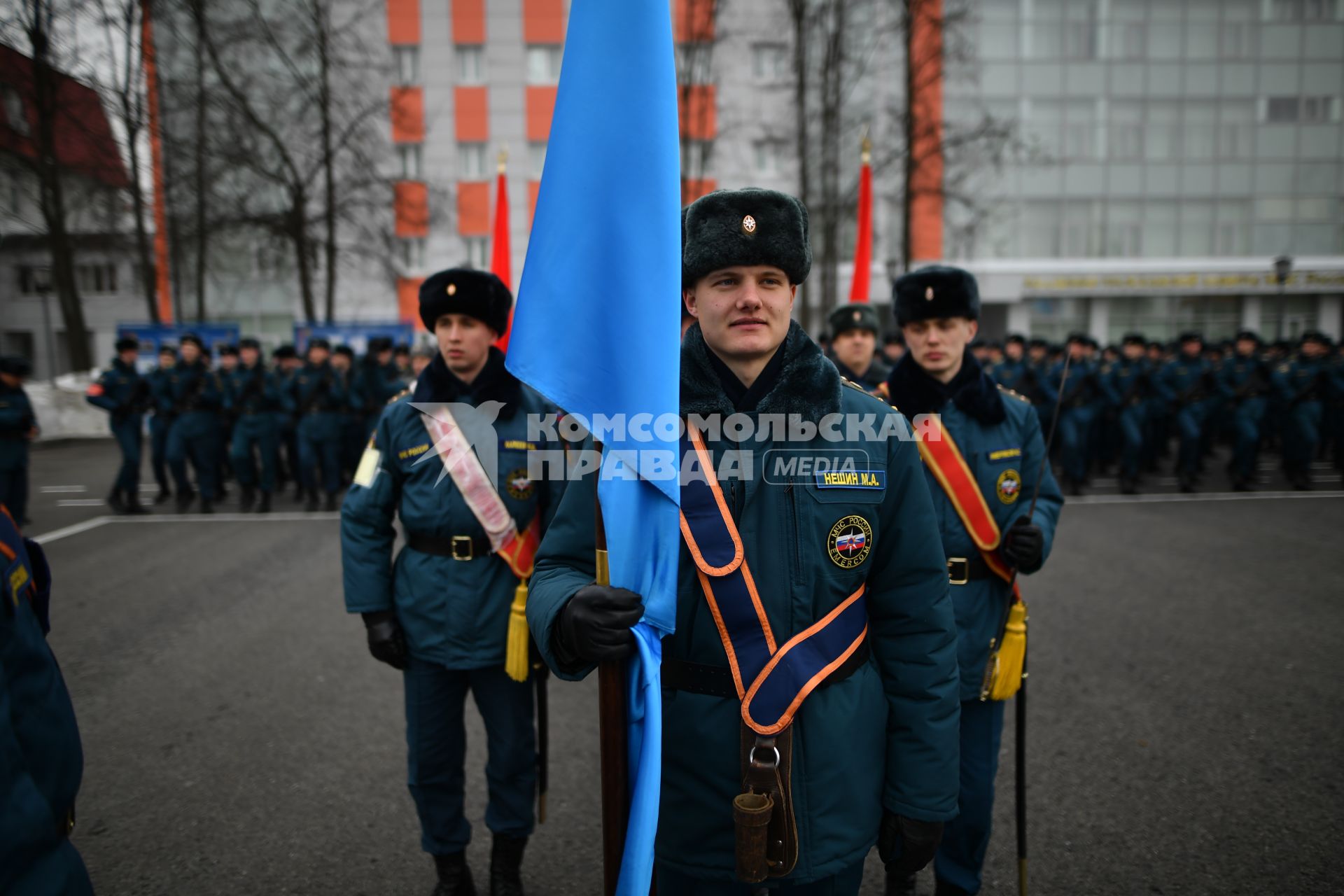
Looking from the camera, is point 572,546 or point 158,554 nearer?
point 572,546

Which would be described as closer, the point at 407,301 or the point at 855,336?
the point at 855,336

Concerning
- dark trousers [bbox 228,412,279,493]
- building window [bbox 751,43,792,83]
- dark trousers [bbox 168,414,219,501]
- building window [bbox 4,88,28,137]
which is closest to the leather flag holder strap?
dark trousers [bbox 228,412,279,493]

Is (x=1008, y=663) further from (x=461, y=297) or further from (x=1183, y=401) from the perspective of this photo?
(x=1183, y=401)

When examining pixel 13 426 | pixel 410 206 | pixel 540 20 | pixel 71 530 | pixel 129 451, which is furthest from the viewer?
pixel 540 20

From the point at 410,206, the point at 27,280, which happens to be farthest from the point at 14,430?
the point at 27,280

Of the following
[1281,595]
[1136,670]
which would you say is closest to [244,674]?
[1136,670]

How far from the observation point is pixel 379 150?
78.7ft

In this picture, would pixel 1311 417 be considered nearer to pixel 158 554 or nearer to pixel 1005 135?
pixel 1005 135

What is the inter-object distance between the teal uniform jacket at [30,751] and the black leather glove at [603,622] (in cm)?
117

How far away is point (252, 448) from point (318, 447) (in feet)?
2.86

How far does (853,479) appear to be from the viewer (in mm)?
1866

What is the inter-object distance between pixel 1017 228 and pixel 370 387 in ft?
92.0

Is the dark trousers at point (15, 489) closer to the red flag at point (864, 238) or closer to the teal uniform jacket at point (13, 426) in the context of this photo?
the teal uniform jacket at point (13, 426)

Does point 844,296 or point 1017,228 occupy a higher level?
point 1017,228
